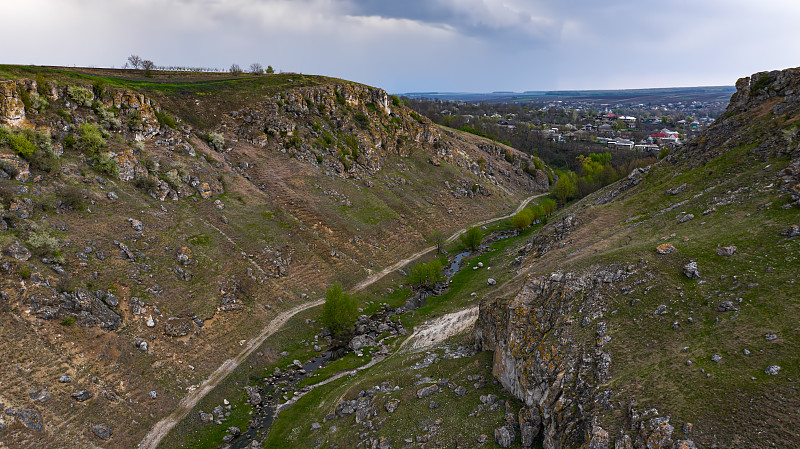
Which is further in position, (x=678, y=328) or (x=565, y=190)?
(x=565, y=190)

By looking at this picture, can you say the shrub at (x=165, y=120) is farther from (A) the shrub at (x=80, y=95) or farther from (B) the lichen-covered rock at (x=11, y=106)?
(B) the lichen-covered rock at (x=11, y=106)

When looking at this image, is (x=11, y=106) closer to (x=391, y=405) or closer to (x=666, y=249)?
(x=391, y=405)

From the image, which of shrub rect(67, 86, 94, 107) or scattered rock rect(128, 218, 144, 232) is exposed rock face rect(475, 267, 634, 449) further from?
shrub rect(67, 86, 94, 107)

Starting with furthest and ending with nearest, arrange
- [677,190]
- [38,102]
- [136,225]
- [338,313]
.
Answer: [38,102], [136,225], [338,313], [677,190]

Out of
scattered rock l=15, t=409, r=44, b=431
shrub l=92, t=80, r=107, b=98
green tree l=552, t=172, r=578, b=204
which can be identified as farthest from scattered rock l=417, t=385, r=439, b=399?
green tree l=552, t=172, r=578, b=204

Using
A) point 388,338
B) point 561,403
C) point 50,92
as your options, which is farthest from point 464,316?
point 50,92

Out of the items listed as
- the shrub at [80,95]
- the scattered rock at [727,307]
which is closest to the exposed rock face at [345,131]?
the shrub at [80,95]

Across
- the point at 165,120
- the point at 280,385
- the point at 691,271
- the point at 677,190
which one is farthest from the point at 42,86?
the point at 677,190

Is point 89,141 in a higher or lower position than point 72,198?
higher
